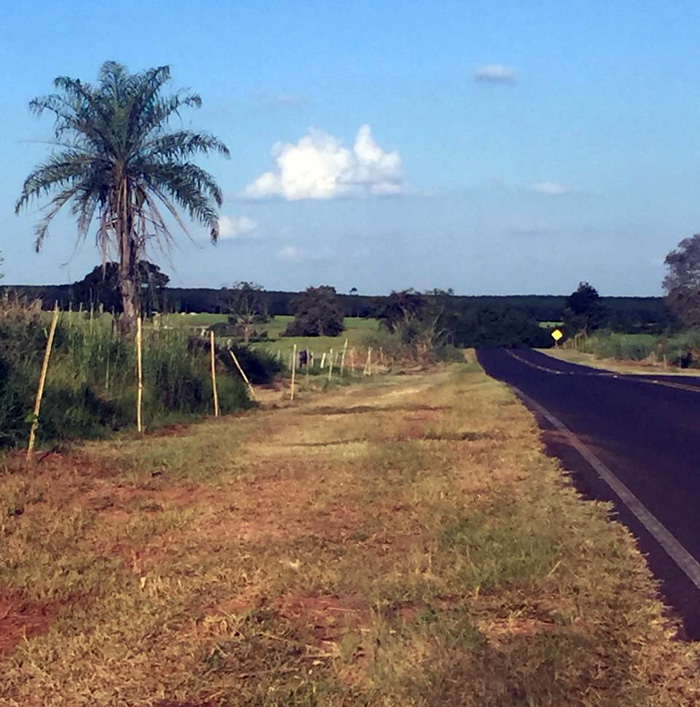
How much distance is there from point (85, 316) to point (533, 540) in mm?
16244

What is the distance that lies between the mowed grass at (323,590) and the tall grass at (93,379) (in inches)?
112

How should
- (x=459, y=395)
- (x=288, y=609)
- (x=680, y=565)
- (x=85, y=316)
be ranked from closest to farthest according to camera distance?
(x=288, y=609)
(x=680, y=565)
(x=85, y=316)
(x=459, y=395)

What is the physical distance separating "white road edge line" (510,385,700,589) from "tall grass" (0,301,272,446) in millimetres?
6960

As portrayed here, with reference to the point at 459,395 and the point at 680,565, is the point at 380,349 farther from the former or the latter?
the point at 680,565

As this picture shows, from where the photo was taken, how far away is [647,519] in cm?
958

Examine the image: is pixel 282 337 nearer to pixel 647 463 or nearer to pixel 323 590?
pixel 647 463

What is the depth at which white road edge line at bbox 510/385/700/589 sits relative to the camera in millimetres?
7750

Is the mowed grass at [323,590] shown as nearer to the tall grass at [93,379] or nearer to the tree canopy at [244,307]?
the tall grass at [93,379]

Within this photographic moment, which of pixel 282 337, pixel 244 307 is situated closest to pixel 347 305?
pixel 282 337

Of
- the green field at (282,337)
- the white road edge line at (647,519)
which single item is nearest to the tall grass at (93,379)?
the green field at (282,337)

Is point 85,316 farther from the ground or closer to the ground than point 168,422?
farther from the ground

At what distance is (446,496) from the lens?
10.5 metres

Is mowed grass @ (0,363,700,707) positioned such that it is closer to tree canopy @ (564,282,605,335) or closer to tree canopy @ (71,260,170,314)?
tree canopy @ (71,260,170,314)

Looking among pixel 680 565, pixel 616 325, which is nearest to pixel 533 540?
pixel 680 565
